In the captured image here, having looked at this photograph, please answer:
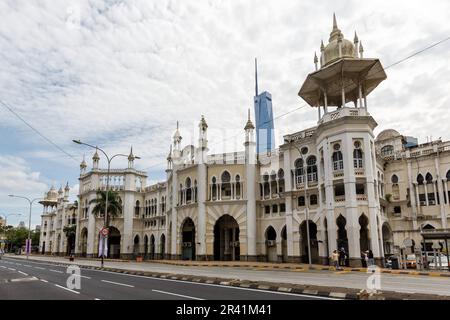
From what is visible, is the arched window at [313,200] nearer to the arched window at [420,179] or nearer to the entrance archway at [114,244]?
the arched window at [420,179]

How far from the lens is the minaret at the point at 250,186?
4116cm

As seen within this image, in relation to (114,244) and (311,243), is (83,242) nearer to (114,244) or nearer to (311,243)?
(114,244)

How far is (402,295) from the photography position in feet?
40.9

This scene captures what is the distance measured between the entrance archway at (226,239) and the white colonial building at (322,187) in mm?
121

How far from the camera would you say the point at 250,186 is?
42.5m

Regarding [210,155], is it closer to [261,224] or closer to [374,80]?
[261,224]

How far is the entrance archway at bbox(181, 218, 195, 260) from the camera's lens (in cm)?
4791

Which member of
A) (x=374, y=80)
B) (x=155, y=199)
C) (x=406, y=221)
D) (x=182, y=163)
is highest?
(x=374, y=80)

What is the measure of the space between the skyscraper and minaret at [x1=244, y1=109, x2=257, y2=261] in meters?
27.4

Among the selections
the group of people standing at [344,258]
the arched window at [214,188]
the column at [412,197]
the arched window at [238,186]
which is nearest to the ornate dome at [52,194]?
the arched window at [214,188]

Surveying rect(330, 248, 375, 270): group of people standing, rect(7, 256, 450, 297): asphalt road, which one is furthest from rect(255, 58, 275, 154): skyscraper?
rect(7, 256, 450, 297): asphalt road
